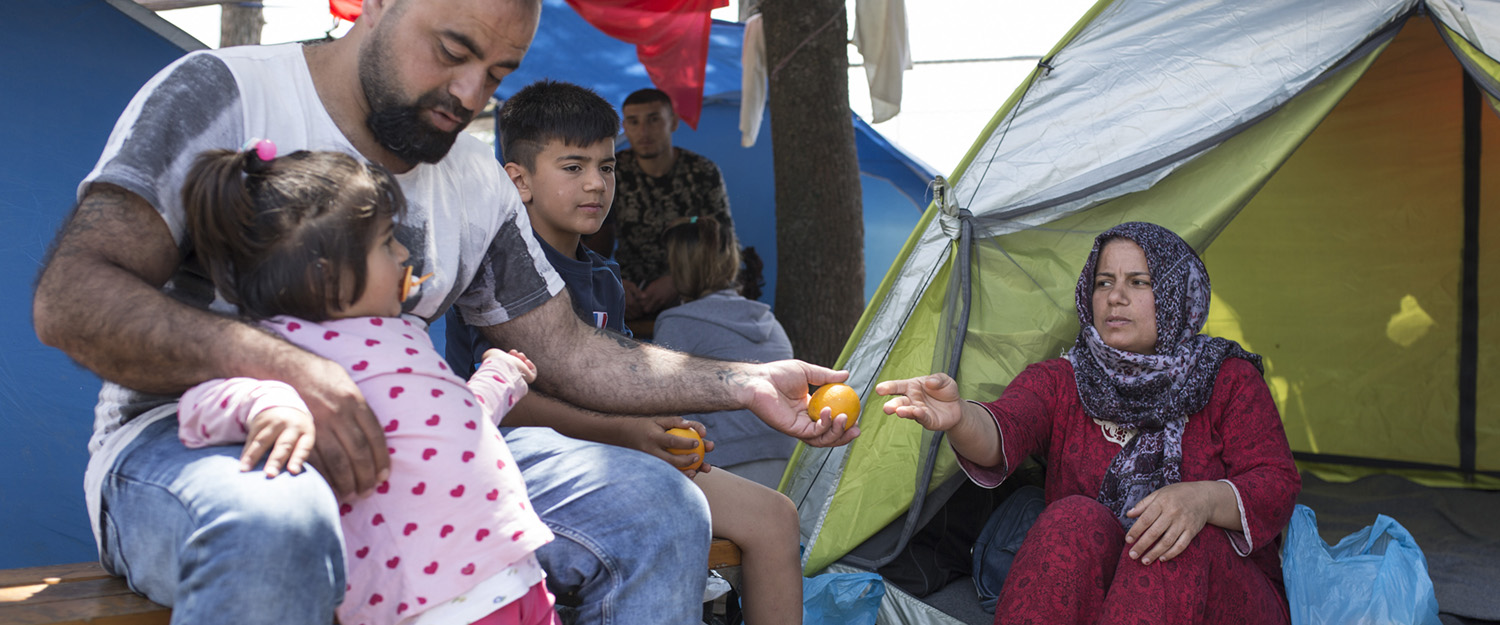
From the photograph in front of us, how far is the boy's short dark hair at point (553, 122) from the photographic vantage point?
9.69 ft

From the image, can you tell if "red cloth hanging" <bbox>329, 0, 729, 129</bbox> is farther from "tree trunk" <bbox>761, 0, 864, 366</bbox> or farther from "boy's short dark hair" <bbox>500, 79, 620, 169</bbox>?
"boy's short dark hair" <bbox>500, 79, 620, 169</bbox>

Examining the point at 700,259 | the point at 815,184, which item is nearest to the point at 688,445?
the point at 700,259

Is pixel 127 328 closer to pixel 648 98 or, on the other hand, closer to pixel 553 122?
pixel 553 122

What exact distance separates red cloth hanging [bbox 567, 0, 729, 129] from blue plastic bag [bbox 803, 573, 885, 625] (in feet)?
10.8

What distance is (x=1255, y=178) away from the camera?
278 cm

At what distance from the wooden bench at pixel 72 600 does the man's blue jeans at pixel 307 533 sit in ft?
0.10

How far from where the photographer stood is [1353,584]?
2.44m

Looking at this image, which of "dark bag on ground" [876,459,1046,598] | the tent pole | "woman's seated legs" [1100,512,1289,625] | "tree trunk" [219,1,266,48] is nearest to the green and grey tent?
"dark bag on ground" [876,459,1046,598]

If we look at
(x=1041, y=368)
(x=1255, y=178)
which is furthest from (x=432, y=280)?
(x=1255, y=178)

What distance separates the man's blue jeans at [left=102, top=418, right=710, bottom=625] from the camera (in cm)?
133

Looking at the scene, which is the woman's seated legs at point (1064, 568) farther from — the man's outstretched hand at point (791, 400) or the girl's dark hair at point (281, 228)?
the girl's dark hair at point (281, 228)

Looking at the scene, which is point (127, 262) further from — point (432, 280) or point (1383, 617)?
point (1383, 617)

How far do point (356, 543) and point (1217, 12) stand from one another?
2.53 meters

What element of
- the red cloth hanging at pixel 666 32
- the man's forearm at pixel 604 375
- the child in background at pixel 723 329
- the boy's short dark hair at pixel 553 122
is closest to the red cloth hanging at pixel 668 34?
the red cloth hanging at pixel 666 32
